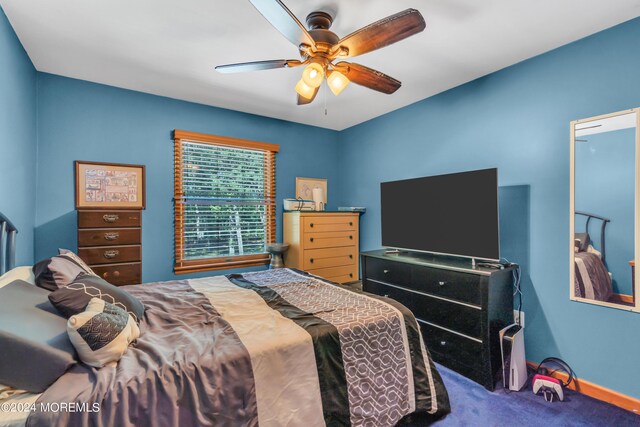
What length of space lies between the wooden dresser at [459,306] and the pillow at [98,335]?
2.21 meters

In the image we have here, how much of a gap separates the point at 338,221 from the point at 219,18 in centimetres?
265

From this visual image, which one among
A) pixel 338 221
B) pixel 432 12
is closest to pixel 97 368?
pixel 432 12

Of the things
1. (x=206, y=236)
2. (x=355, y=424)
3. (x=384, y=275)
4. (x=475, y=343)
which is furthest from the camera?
(x=206, y=236)

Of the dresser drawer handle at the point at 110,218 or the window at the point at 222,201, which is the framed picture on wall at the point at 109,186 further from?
the window at the point at 222,201

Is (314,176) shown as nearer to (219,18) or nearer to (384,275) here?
(384,275)

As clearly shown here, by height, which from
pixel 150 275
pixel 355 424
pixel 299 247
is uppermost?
pixel 299 247

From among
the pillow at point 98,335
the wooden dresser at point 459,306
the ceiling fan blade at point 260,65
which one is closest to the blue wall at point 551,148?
the wooden dresser at point 459,306

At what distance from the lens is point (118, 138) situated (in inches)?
123

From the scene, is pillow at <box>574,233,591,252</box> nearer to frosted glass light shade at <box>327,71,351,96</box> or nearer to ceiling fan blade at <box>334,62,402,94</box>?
ceiling fan blade at <box>334,62,402,94</box>

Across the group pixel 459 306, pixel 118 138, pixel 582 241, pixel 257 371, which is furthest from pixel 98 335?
pixel 582 241

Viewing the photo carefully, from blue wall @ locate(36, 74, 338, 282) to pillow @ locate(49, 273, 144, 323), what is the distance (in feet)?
5.56

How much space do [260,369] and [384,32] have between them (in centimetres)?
181

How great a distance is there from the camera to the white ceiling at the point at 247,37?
6.08ft

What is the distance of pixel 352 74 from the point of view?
2.06 meters
